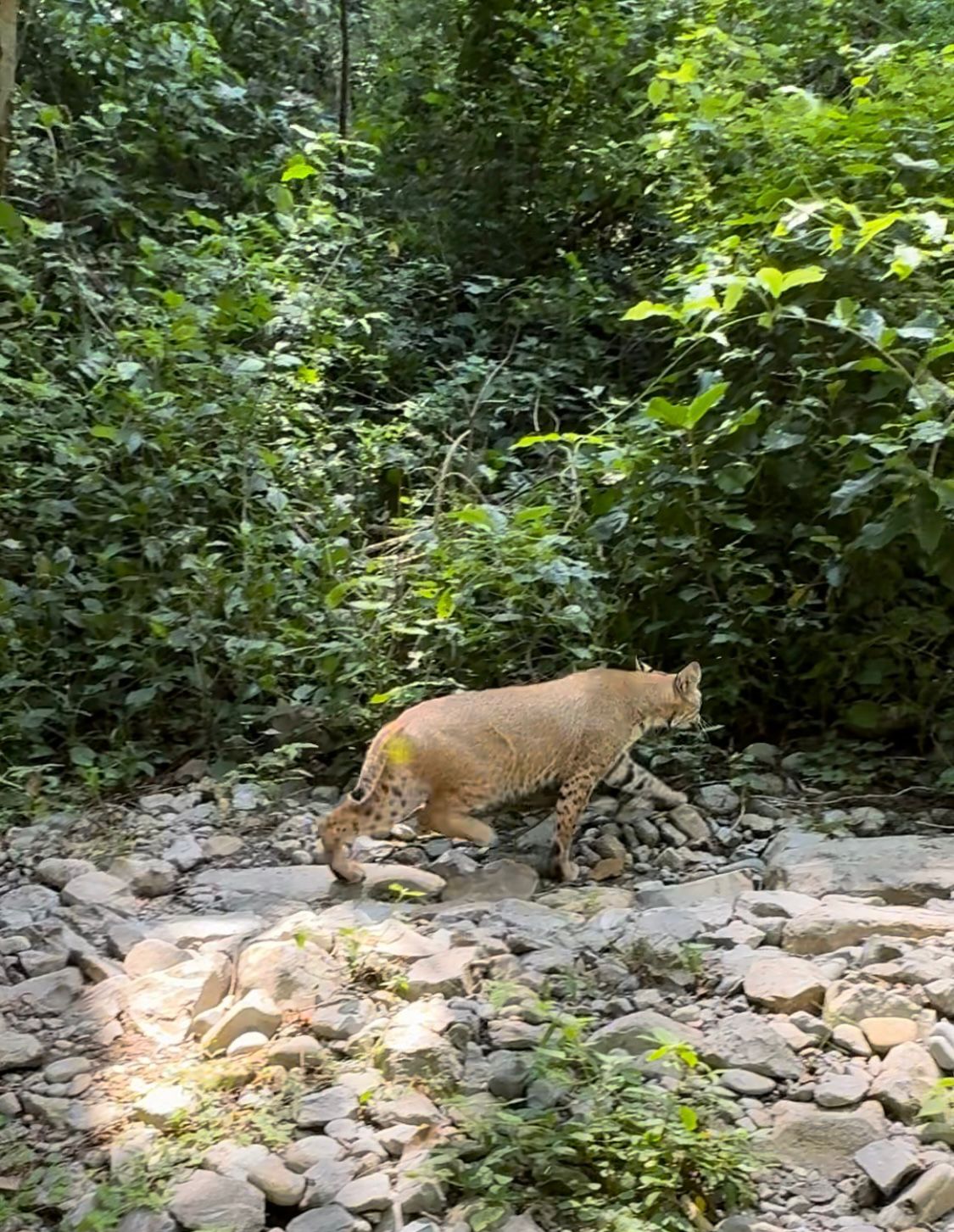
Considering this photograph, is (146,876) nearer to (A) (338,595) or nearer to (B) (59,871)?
(B) (59,871)

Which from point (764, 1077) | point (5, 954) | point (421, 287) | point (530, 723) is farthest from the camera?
point (421, 287)

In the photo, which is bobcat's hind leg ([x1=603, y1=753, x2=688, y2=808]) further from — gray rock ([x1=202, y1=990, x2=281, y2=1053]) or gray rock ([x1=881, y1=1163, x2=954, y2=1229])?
gray rock ([x1=881, y1=1163, x2=954, y2=1229])

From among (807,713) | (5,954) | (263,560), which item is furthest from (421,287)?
(5,954)

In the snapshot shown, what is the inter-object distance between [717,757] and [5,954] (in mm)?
3375

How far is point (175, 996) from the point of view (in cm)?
396

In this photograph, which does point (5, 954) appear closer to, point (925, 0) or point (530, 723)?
point (530, 723)

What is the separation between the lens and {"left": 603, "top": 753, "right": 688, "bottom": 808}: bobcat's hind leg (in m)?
5.78

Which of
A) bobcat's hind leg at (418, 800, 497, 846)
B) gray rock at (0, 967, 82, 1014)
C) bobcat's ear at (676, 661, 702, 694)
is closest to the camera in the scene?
gray rock at (0, 967, 82, 1014)

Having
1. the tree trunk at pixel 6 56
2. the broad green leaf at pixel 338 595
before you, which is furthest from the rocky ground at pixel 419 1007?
the tree trunk at pixel 6 56

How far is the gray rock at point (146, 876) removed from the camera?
16.8 ft

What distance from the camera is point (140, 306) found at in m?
7.73

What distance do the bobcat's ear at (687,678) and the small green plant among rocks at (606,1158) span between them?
2.56 metres

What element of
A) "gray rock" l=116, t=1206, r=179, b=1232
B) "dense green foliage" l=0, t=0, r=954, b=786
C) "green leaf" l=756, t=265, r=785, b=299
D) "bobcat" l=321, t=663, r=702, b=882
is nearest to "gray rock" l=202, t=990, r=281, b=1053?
"gray rock" l=116, t=1206, r=179, b=1232

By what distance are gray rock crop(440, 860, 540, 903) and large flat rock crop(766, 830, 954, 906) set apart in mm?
971
